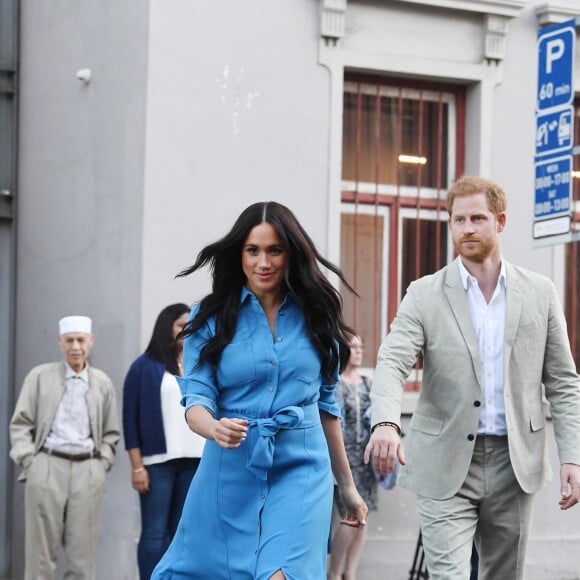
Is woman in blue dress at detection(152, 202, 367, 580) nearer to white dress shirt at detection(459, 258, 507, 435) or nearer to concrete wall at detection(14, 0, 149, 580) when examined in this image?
white dress shirt at detection(459, 258, 507, 435)

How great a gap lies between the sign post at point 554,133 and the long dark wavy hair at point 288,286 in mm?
4422

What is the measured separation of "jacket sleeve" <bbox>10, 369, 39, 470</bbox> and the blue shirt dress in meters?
4.74

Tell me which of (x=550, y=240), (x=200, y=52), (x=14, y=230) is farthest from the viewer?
(x=14, y=230)

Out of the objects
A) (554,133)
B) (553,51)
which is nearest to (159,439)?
(554,133)

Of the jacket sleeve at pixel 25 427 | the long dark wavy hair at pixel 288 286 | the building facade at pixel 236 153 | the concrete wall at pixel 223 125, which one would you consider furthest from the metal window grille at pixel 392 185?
the long dark wavy hair at pixel 288 286

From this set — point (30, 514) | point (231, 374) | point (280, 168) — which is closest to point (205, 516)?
point (231, 374)

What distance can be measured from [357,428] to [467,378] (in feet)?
14.3

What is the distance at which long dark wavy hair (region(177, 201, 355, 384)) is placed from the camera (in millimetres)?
5340

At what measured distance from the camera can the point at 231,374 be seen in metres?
5.23

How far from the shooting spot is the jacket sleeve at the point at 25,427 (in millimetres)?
9781

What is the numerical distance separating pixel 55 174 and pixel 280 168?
2.14 m

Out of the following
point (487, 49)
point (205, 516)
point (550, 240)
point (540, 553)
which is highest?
point (487, 49)

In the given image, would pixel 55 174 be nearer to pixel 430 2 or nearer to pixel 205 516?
pixel 430 2

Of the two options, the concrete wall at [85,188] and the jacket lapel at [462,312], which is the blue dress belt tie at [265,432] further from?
the concrete wall at [85,188]
